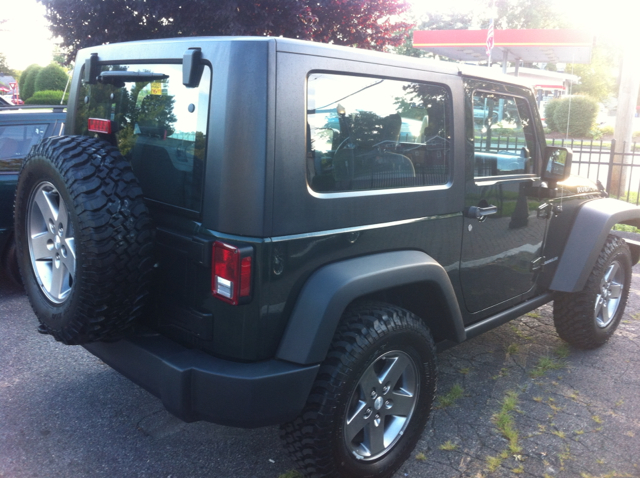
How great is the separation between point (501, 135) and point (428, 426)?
1715mm

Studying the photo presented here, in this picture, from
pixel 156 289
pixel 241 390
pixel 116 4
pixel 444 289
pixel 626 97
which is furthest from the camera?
pixel 626 97

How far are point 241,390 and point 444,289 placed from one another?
115 cm

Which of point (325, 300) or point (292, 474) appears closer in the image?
point (325, 300)

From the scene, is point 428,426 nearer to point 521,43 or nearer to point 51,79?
point 521,43

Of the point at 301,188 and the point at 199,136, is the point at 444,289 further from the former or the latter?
the point at 199,136

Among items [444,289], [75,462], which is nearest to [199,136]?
[444,289]

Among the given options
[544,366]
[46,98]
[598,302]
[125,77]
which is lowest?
[544,366]

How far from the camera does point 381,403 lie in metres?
2.67

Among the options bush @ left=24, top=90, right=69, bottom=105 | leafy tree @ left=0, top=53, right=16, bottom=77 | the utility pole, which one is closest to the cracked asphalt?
the utility pole

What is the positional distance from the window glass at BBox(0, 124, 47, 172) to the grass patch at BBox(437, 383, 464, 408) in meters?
4.02

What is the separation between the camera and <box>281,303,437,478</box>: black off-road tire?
7.83ft

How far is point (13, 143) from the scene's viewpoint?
532 centimetres

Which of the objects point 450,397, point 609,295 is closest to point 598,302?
point 609,295

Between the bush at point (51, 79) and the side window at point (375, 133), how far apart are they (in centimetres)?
1931
